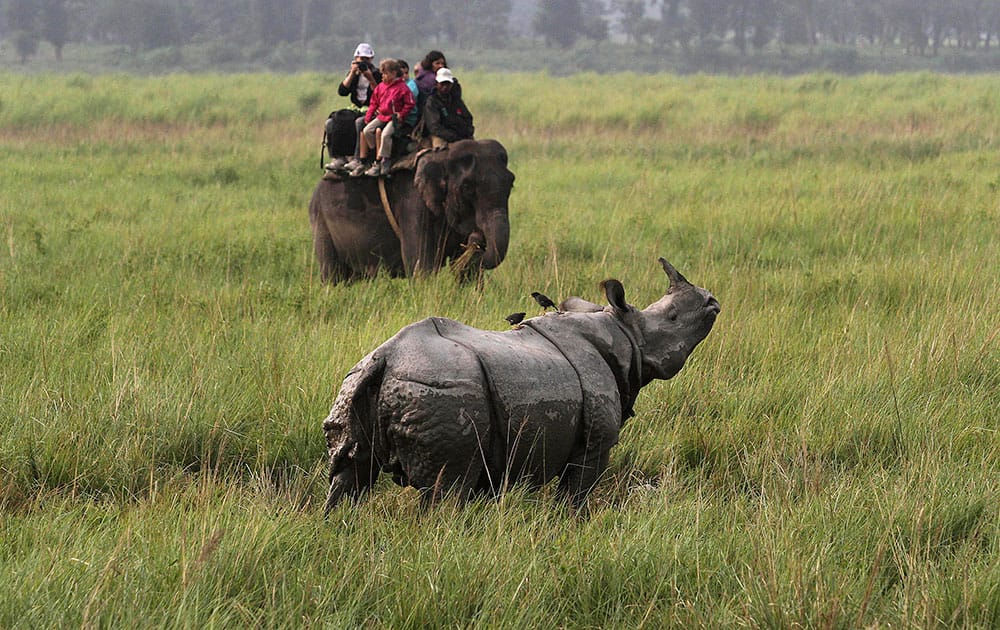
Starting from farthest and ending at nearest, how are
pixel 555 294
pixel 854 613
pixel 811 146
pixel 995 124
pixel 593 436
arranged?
pixel 995 124
pixel 811 146
pixel 555 294
pixel 593 436
pixel 854 613

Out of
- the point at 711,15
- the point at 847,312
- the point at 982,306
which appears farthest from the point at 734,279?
the point at 711,15

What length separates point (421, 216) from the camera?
686cm

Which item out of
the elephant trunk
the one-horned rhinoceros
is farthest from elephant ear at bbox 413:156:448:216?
the one-horned rhinoceros

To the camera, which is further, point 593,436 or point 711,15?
point 711,15

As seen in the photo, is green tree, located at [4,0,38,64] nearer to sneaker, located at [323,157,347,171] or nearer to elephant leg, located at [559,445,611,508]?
sneaker, located at [323,157,347,171]

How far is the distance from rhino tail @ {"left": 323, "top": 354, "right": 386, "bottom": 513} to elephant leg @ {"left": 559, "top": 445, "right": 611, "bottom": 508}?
24.6 inches

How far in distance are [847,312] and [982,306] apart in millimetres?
714

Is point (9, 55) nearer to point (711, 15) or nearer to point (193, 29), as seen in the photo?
point (193, 29)

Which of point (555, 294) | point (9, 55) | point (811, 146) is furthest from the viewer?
point (9, 55)

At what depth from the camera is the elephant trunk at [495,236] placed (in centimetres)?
630

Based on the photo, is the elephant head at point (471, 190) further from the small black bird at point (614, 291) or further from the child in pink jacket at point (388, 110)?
the small black bird at point (614, 291)

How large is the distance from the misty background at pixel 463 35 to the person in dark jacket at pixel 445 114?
1881 inches

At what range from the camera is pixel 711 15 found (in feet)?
215

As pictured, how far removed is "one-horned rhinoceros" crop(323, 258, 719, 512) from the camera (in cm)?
307
